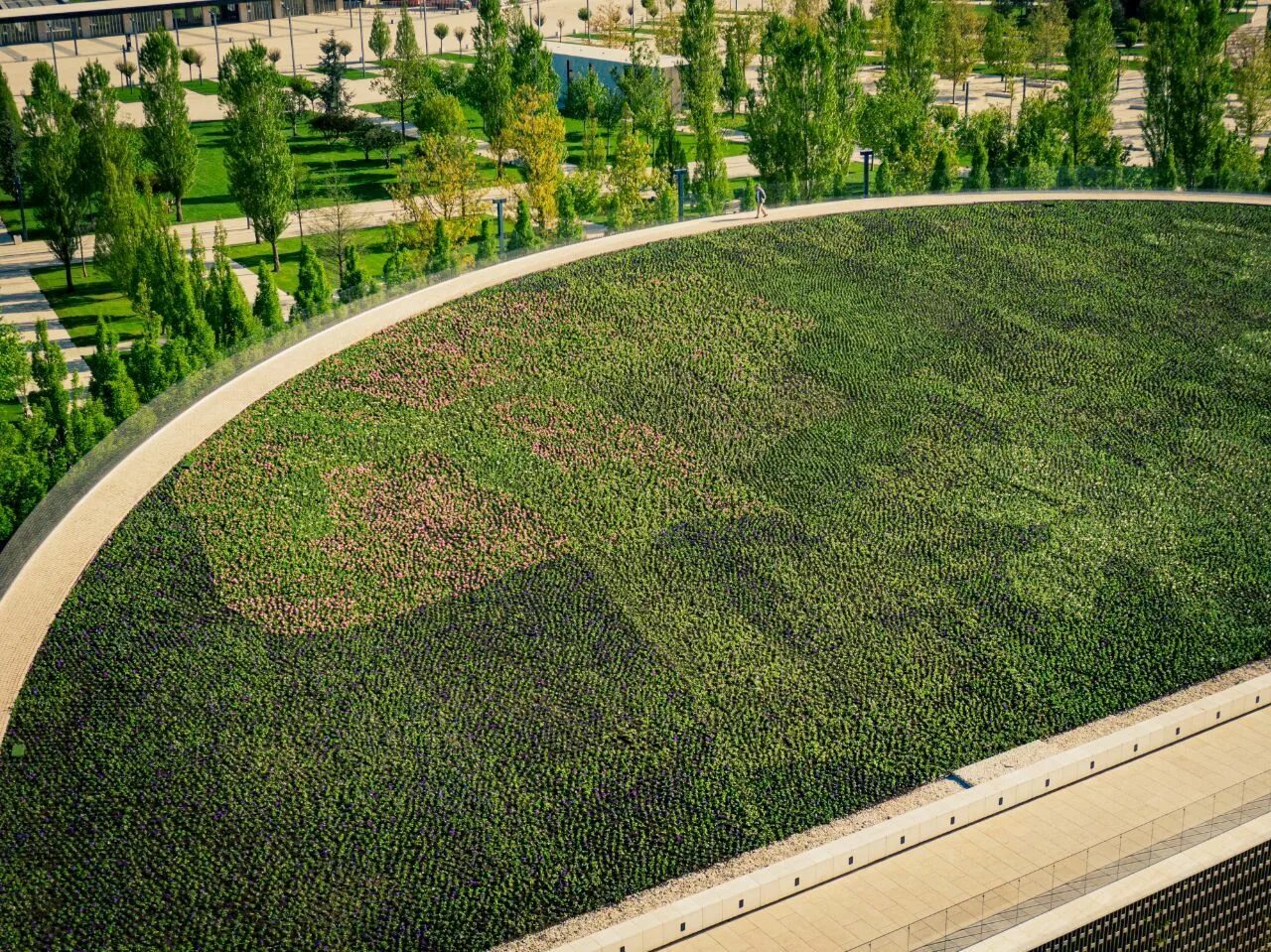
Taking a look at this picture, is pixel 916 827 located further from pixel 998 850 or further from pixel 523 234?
pixel 523 234

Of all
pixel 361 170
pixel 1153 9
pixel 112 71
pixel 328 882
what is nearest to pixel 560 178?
pixel 361 170

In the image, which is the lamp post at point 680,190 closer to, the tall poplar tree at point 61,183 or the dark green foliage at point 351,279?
the dark green foliage at point 351,279

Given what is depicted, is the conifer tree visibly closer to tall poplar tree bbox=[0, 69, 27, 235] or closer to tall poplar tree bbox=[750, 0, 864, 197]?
tall poplar tree bbox=[750, 0, 864, 197]

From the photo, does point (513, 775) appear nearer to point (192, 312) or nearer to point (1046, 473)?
point (1046, 473)

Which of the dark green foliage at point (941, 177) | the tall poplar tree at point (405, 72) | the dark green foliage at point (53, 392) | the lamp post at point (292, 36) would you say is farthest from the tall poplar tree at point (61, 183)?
the lamp post at point (292, 36)

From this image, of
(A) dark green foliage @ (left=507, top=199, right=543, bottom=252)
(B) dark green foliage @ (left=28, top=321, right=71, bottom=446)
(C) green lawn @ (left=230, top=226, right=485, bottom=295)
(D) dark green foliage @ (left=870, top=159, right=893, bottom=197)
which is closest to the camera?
(B) dark green foliage @ (left=28, top=321, right=71, bottom=446)

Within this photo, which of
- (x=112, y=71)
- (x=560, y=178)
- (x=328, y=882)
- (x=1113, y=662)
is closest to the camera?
(x=328, y=882)

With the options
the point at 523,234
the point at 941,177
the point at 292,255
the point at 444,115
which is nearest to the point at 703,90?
the point at 444,115

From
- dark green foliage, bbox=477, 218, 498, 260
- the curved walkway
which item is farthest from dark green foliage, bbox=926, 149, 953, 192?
dark green foliage, bbox=477, 218, 498, 260
